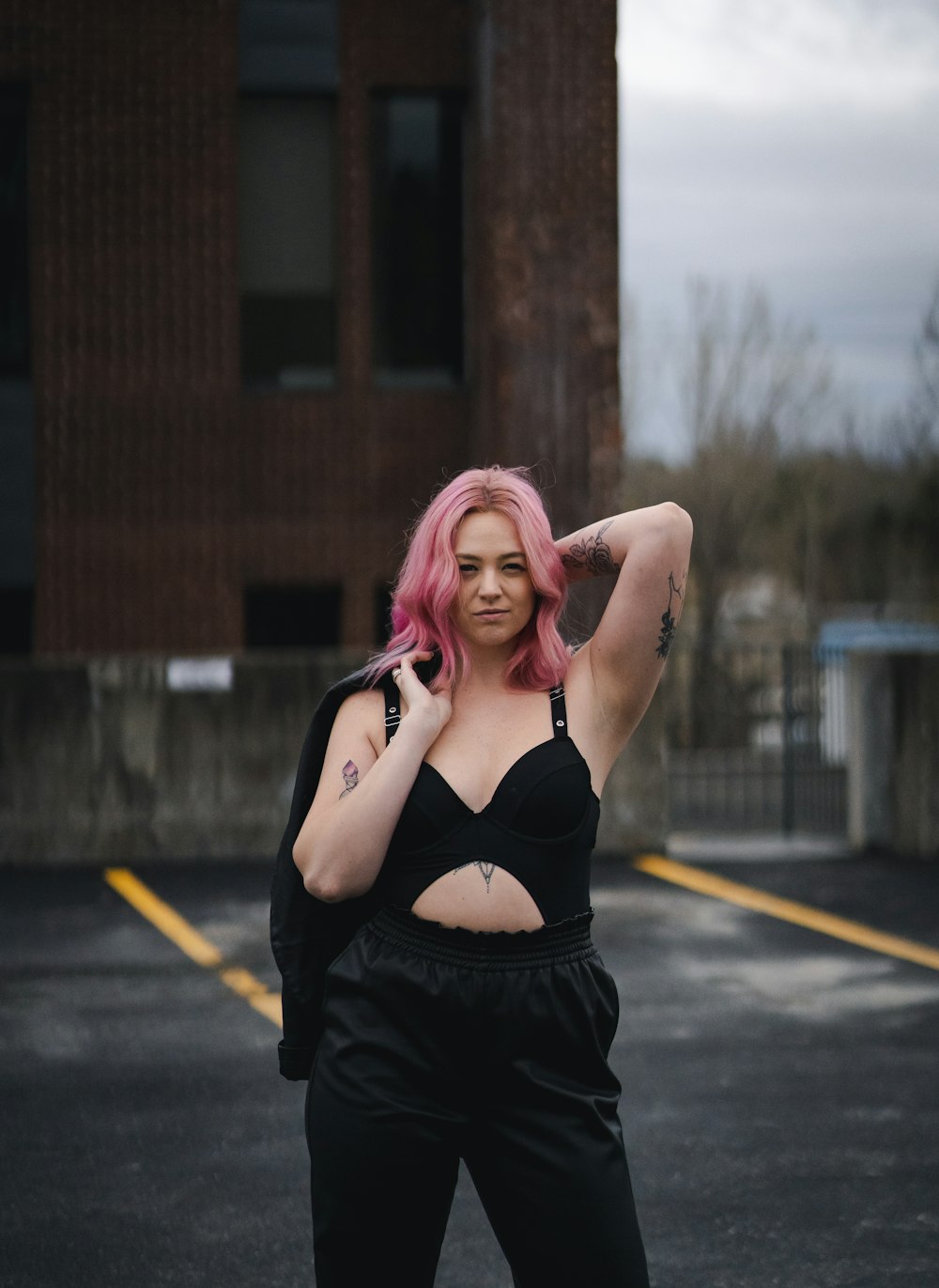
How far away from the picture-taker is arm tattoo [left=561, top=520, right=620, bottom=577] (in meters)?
3.12

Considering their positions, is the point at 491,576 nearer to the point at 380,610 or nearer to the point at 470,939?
the point at 470,939

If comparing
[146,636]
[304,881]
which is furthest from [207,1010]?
[146,636]

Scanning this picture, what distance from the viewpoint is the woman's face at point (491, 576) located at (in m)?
2.89

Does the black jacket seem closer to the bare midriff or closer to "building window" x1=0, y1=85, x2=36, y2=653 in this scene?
the bare midriff

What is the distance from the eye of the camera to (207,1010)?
284 inches

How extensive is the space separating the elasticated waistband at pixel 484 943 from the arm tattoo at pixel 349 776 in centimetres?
23

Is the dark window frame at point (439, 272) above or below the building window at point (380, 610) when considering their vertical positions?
above

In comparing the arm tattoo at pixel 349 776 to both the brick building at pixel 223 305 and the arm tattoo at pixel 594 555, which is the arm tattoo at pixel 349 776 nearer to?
the arm tattoo at pixel 594 555

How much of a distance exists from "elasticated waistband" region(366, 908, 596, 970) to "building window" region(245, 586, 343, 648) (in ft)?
39.1

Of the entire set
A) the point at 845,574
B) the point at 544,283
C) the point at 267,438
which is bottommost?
the point at 845,574

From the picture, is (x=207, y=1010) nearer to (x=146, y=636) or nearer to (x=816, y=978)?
(x=816, y=978)

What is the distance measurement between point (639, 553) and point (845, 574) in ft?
164

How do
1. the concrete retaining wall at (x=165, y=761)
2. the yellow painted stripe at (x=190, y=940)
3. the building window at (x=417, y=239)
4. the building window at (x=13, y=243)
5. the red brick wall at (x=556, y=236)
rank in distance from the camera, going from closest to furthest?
the yellow painted stripe at (x=190, y=940), the concrete retaining wall at (x=165, y=761), the red brick wall at (x=556, y=236), the building window at (x=13, y=243), the building window at (x=417, y=239)

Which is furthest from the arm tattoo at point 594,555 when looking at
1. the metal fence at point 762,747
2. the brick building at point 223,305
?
the brick building at point 223,305
